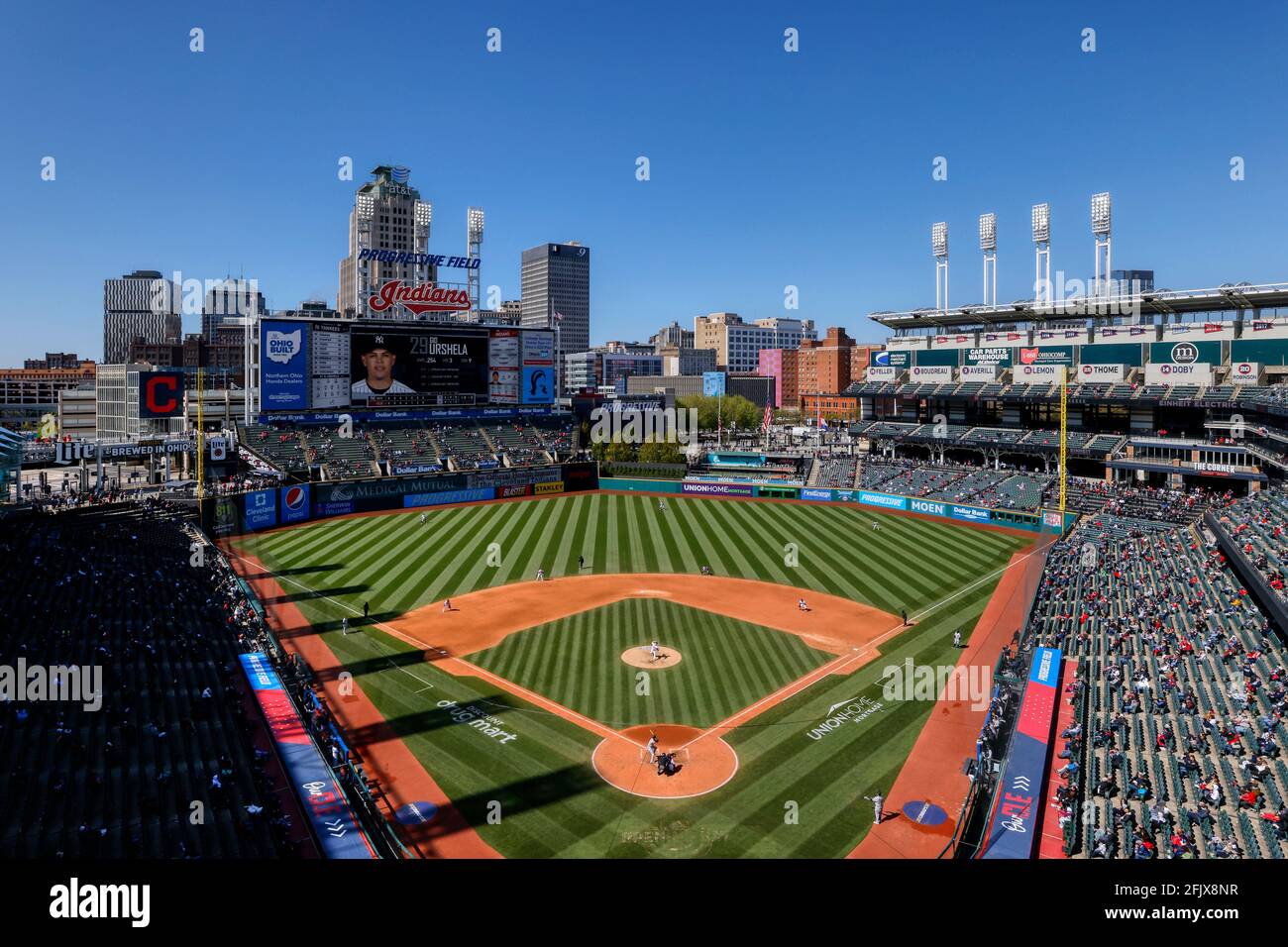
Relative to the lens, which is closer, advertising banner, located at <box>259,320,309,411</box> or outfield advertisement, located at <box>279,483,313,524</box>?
outfield advertisement, located at <box>279,483,313,524</box>

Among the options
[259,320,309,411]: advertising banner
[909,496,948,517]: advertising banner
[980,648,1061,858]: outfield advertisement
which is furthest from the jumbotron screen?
[980,648,1061,858]: outfield advertisement

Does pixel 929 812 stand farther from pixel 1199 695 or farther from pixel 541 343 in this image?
pixel 541 343

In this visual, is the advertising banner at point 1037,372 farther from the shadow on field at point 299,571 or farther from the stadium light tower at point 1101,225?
the shadow on field at point 299,571

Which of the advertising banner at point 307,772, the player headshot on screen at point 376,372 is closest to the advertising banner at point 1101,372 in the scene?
the player headshot on screen at point 376,372

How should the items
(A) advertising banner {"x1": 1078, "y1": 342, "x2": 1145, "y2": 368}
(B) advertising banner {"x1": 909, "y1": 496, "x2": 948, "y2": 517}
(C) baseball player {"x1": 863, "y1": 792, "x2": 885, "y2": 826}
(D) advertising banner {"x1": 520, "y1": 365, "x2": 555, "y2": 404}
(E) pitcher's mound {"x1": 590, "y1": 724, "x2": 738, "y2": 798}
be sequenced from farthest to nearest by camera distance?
(D) advertising banner {"x1": 520, "y1": 365, "x2": 555, "y2": 404}
(A) advertising banner {"x1": 1078, "y1": 342, "x2": 1145, "y2": 368}
(B) advertising banner {"x1": 909, "y1": 496, "x2": 948, "y2": 517}
(E) pitcher's mound {"x1": 590, "y1": 724, "x2": 738, "y2": 798}
(C) baseball player {"x1": 863, "y1": 792, "x2": 885, "y2": 826}
